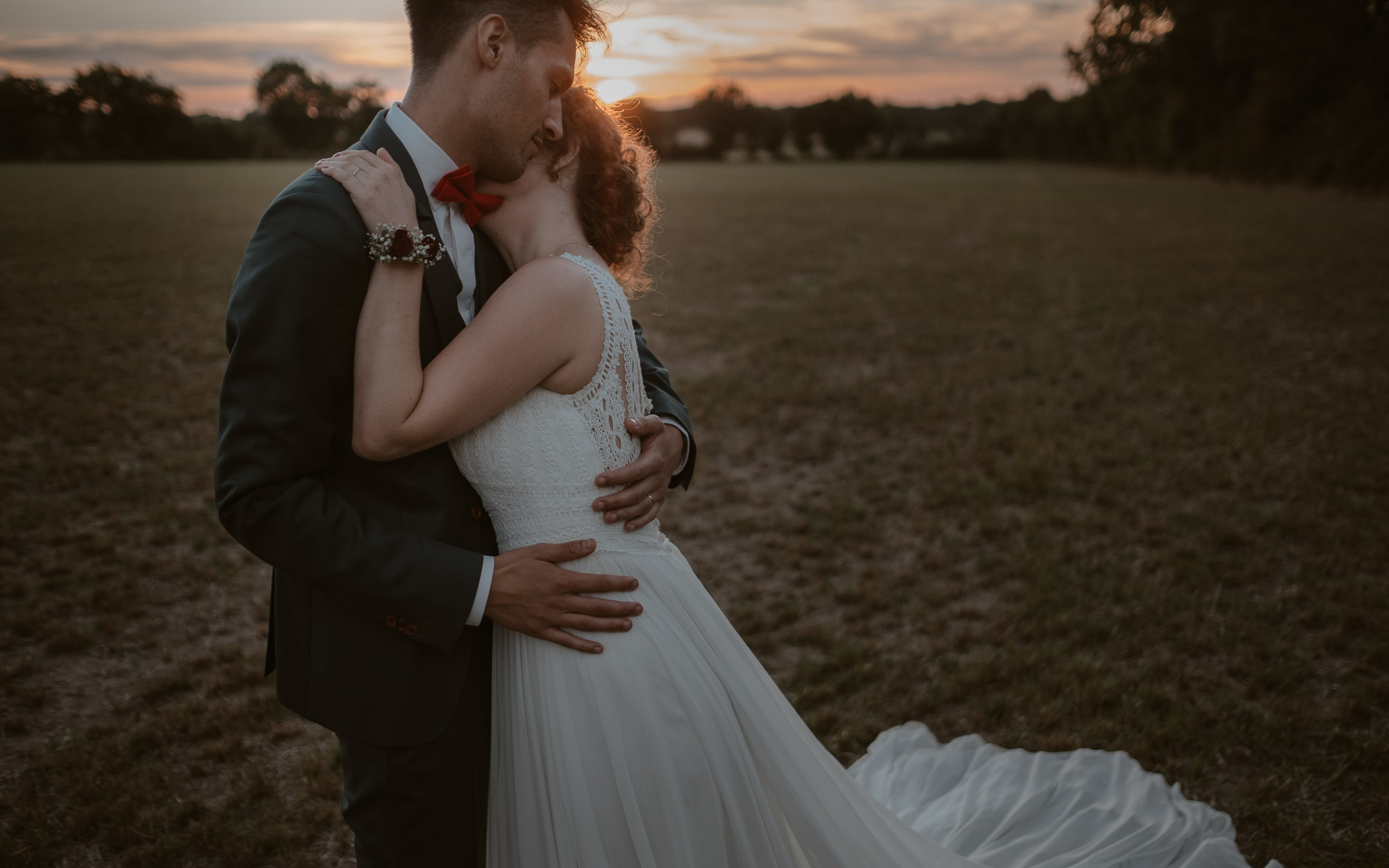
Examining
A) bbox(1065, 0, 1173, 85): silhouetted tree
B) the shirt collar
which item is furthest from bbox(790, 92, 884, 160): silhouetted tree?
the shirt collar

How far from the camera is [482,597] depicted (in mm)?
1742

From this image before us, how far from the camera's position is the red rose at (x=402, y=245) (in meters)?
1.60

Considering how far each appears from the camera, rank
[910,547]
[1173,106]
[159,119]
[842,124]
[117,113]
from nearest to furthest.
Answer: [910,547], [117,113], [159,119], [1173,106], [842,124]

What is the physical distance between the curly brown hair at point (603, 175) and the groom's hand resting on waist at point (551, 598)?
0.80 metres

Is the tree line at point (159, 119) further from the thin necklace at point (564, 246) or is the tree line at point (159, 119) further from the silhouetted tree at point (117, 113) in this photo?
the thin necklace at point (564, 246)

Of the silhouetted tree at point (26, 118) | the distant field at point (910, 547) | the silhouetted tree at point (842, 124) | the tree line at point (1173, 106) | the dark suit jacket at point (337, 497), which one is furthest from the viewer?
the silhouetted tree at point (842, 124)

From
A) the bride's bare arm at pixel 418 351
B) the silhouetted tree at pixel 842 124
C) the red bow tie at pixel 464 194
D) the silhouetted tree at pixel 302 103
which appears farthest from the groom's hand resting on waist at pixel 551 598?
the silhouetted tree at pixel 842 124

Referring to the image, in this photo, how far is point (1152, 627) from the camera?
14.6 feet

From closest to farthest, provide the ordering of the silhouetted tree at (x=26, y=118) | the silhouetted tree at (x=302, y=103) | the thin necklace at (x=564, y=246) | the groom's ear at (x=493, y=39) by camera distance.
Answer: the groom's ear at (x=493, y=39) < the thin necklace at (x=564, y=246) < the silhouetted tree at (x=26, y=118) < the silhouetted tree at (x=302, y=103)

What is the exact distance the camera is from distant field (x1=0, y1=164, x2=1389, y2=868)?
11.3ft

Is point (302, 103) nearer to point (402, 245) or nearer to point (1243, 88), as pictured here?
point (1243, 88)

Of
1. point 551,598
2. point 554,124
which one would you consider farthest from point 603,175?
point 551,598

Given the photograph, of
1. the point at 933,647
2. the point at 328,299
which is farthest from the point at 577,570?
the point at 933,647

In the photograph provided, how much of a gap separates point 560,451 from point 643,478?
239 millimetres
